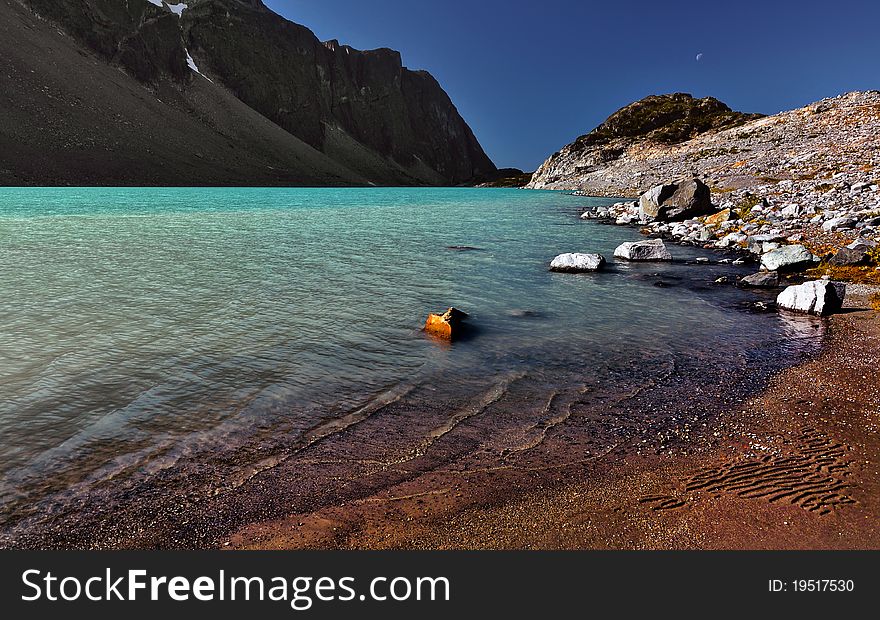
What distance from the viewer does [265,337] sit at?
11930mm

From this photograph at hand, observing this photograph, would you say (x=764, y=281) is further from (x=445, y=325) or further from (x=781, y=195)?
(x=781, y=195)

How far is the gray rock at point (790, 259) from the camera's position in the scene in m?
19.5

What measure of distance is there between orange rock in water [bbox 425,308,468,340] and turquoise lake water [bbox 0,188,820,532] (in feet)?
1.43

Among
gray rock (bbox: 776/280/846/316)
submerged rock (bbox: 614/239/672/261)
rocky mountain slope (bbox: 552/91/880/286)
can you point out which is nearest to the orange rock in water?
gray rock (bbox: 776/280/846/316)

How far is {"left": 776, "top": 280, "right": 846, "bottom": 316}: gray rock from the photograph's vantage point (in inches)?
548

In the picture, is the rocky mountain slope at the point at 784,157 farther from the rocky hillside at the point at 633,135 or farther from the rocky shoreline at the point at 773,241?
the rocky shoreline at the point at 773,241

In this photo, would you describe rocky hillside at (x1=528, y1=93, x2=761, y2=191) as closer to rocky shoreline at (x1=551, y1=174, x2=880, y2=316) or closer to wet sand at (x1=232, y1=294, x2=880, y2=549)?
rocky shoreline at (x1=551, y1=174, x2=880, y2=316)

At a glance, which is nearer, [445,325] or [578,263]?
[445,325]

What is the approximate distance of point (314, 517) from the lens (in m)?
5.37

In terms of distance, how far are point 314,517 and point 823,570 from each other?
482 centimetres

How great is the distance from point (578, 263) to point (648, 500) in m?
16.6

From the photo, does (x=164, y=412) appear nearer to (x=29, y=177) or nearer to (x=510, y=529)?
(x=510, y=529)

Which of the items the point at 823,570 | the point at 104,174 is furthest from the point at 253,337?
the point at 104,174

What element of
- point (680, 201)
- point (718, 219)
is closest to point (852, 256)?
point (718, 219)
